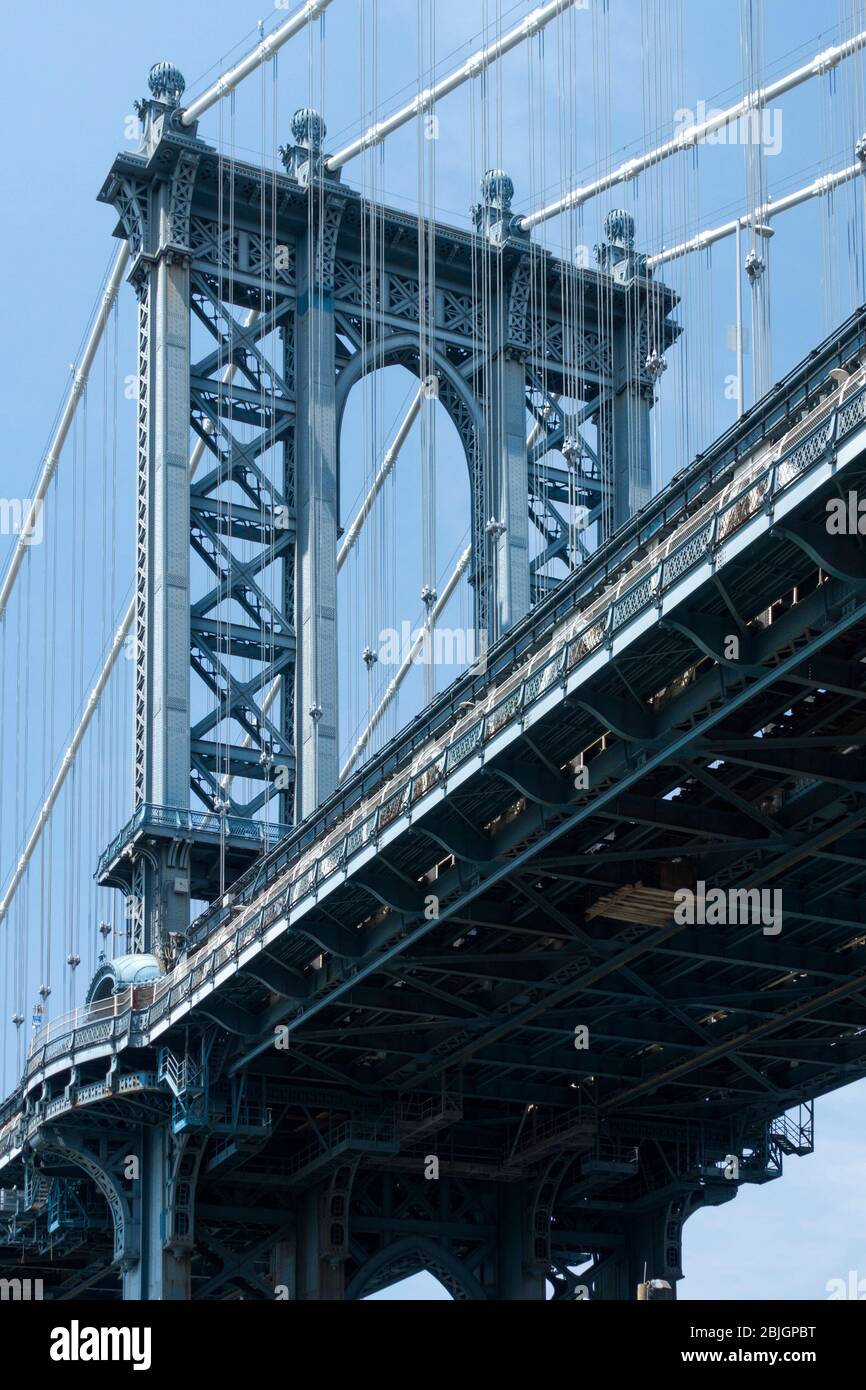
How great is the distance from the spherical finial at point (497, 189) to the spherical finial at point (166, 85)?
11.6 meters

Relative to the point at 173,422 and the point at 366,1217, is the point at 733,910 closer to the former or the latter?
the point at 366,1217

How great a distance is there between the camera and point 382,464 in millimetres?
106562

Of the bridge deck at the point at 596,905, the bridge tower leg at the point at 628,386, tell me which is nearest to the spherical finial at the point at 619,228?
the bridge tower leg at the point at 628,386

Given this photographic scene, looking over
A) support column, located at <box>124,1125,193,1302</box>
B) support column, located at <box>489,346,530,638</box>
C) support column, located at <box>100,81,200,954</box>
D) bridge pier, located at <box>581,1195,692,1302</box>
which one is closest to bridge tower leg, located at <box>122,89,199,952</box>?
support column, located at <box>100,81,200,954</box>

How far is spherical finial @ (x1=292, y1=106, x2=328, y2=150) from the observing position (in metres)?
88.6

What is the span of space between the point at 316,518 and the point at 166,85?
1526cm

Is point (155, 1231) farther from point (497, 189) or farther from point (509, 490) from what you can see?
point (497, 189)

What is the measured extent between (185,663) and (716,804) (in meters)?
26.8

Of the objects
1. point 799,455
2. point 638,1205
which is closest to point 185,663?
point 638,1205

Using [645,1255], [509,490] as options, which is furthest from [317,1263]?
[509,490]

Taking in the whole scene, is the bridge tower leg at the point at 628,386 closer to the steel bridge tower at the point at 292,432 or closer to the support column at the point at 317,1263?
the steel bridge tower at the point at 292,432

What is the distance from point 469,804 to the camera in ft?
197

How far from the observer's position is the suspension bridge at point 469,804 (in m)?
53.6

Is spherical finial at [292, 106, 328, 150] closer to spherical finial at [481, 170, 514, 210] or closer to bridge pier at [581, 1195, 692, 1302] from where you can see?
spherical finial at [481, 170, 514, 210]
